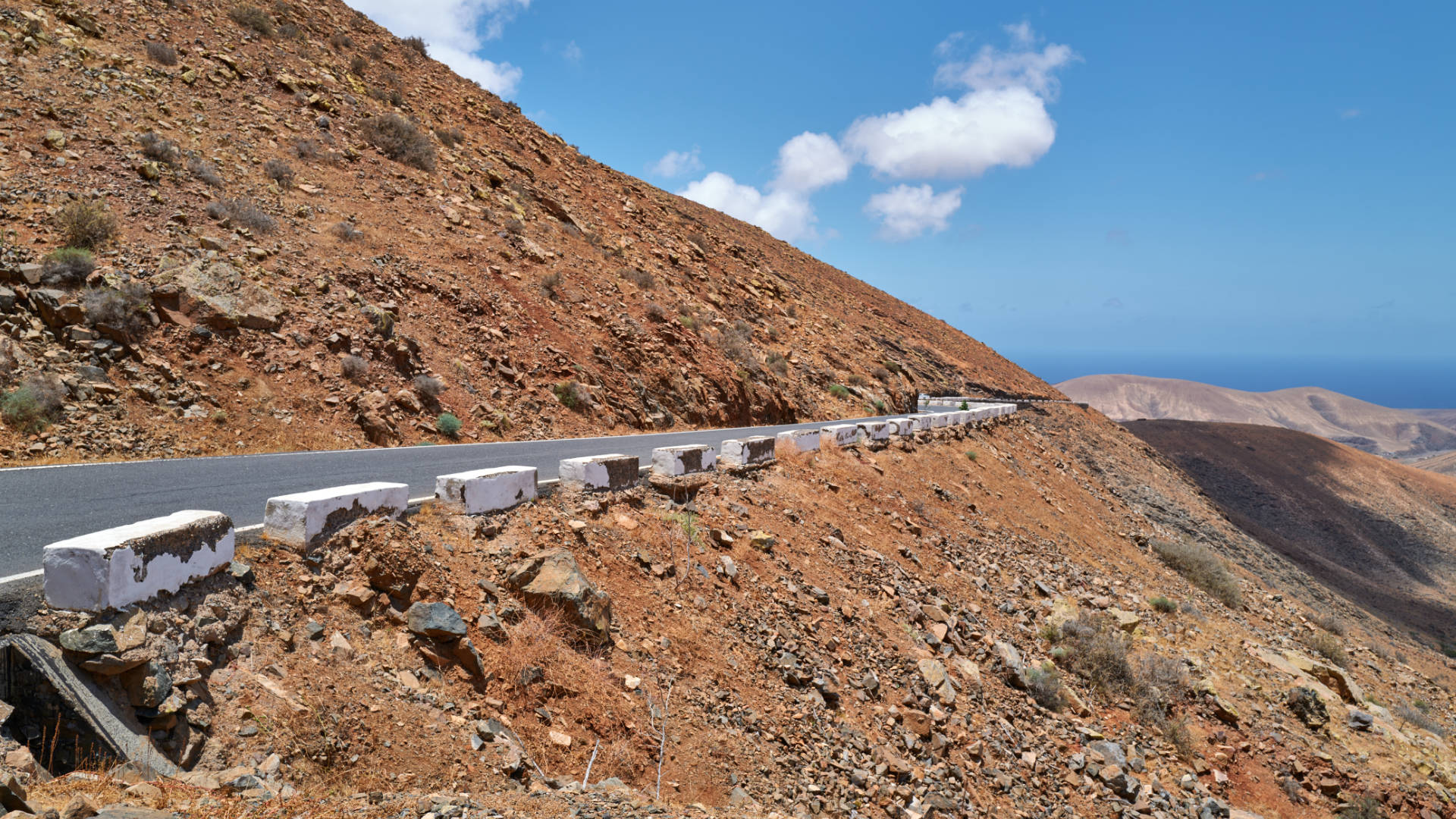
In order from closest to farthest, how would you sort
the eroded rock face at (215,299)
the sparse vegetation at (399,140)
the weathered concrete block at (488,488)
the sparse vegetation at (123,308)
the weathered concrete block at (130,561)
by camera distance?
the weathered concrete block at (130,561)
the weathered concrete block at (488,488)
the sparse vegetation at (123,308)
the eroded rock face at (215,299)
the sparse vegetation at (399,140)

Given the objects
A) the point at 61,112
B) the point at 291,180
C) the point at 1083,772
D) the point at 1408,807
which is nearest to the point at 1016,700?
the point at 1083,772

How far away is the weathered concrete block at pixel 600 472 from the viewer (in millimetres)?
8172

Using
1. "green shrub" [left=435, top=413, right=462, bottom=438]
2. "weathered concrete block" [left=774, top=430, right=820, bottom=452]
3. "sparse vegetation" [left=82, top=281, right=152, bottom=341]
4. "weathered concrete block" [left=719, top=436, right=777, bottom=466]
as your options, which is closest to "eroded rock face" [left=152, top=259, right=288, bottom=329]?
"sparse vegetation" [left=82, top=281, right=152, bottom=341]

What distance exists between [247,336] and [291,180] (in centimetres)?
622

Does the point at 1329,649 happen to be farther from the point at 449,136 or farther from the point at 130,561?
the point at 449,136

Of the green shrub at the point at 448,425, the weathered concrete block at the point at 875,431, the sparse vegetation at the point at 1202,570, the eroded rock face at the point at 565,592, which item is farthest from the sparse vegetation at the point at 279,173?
the sparse vegetation at the point at 1202,570

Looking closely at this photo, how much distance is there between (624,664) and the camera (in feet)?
21.1

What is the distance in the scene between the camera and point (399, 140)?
21.1 meters

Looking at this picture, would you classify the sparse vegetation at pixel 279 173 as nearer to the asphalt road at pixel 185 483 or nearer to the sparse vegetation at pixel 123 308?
the sparse vegetation at pixel 123 308

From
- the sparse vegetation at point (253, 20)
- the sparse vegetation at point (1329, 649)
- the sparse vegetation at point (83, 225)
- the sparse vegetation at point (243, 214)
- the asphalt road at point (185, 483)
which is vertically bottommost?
the sparse vegetation at point (1329, 649)

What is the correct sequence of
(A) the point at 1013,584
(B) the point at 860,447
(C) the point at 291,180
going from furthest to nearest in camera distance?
(C) the point at 291,180 → (B) the point at 860,447 → (A) the point at 1013,584

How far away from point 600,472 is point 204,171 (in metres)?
12.6

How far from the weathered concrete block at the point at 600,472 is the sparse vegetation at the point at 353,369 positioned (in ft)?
21.9

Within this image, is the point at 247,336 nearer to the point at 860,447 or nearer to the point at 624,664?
the point at 624,664
